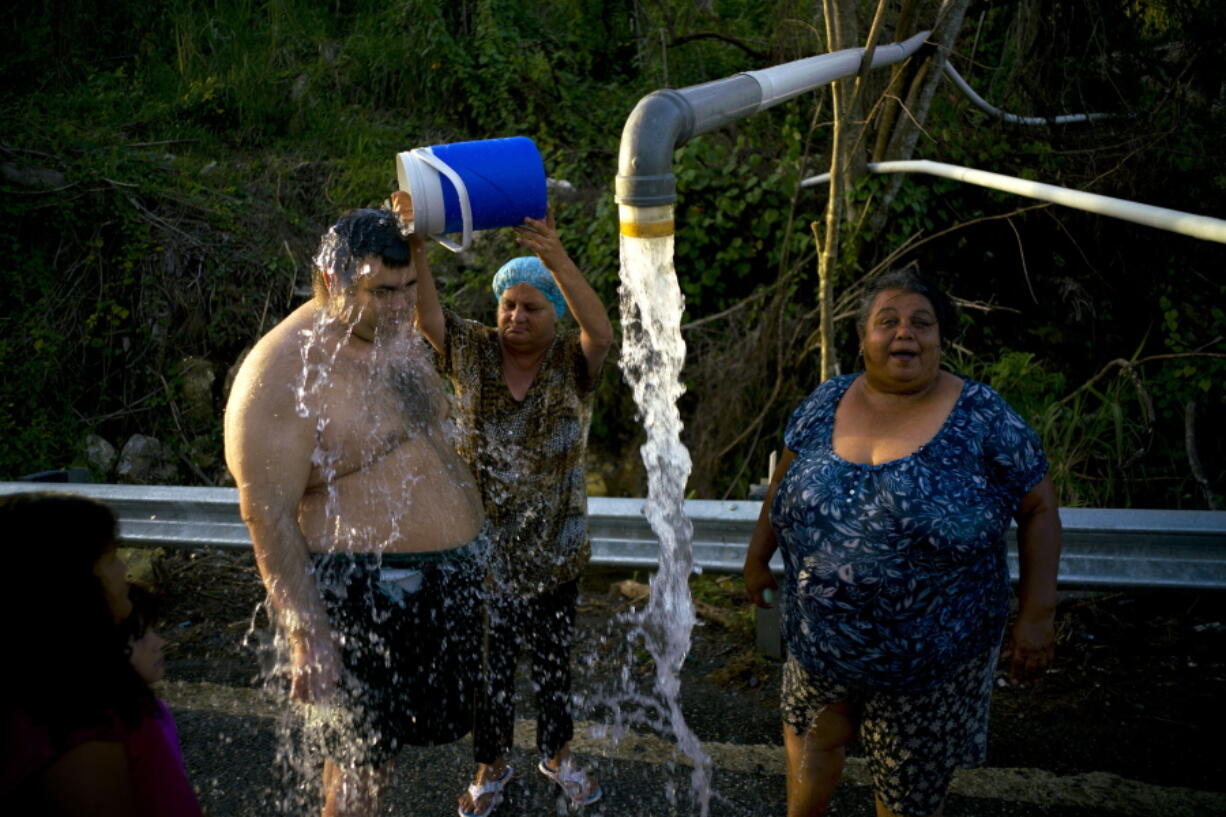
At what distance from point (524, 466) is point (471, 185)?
916 mm

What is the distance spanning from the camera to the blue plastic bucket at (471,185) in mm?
2492

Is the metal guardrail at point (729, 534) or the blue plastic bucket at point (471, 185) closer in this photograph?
the blue plastic bucket at point (471, 185)

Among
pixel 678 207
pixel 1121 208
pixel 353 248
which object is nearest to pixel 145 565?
pixel 353 248

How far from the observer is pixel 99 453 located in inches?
249

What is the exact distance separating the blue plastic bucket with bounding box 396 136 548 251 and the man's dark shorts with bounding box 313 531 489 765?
33.5 inches

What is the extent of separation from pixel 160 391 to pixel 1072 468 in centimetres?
538

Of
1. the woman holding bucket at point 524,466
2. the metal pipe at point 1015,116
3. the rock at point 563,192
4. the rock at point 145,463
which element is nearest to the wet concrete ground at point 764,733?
the woman holding bucket at point 524,466

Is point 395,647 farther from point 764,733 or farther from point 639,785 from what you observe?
point 764,733

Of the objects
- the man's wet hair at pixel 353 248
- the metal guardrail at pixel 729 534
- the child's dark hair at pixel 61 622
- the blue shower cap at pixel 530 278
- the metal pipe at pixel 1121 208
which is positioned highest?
the metal pipe at pixel 1121 208

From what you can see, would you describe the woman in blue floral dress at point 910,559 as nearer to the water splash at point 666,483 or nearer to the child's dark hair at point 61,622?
the water splash at point 666,483

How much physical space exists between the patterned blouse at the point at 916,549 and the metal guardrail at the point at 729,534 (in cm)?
88

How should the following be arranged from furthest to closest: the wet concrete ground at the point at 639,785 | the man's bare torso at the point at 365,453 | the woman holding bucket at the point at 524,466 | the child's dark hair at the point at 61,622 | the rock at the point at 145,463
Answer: the rock at the point at 145,463 < the woman holding bucket at the point at 524,466 < the wet concrete ground at the point at 639,785 < the man's bare torso at the point at 365,453 < the child's dark hair at the point at 61,622

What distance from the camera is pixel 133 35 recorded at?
903 centimetres

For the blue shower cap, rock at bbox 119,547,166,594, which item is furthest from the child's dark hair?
rock at bbox 119,547,166,594
